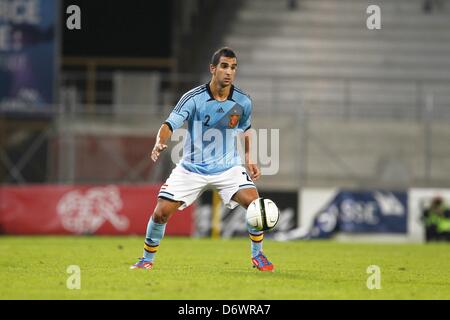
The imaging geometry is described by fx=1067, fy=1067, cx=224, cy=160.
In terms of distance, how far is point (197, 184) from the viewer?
1238cm

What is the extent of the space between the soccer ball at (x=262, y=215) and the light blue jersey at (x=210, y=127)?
0.70m

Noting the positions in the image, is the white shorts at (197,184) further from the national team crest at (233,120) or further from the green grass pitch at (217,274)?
the green grass pitch at (217,274)

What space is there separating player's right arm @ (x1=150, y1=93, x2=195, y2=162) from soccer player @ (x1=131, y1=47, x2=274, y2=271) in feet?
0.04

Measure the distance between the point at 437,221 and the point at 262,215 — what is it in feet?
42.6

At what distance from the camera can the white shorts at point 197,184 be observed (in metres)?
12.3

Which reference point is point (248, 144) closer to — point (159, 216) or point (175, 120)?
point (175, 120)

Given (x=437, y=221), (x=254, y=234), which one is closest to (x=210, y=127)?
(x=254, y=234)

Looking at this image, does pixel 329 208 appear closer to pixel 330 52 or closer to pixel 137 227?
pixel 137 227

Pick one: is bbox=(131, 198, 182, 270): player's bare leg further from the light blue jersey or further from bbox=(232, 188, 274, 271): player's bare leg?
bbox=(232, 188, 274, 271): player's bare leg

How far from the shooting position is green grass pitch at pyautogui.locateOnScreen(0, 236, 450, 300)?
1025cm

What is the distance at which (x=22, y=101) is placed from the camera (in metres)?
25.5

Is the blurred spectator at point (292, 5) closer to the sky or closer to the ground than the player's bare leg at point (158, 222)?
closer to the sky

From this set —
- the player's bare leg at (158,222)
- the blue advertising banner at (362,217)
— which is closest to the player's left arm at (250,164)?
the player's bare leg at (158,222)
